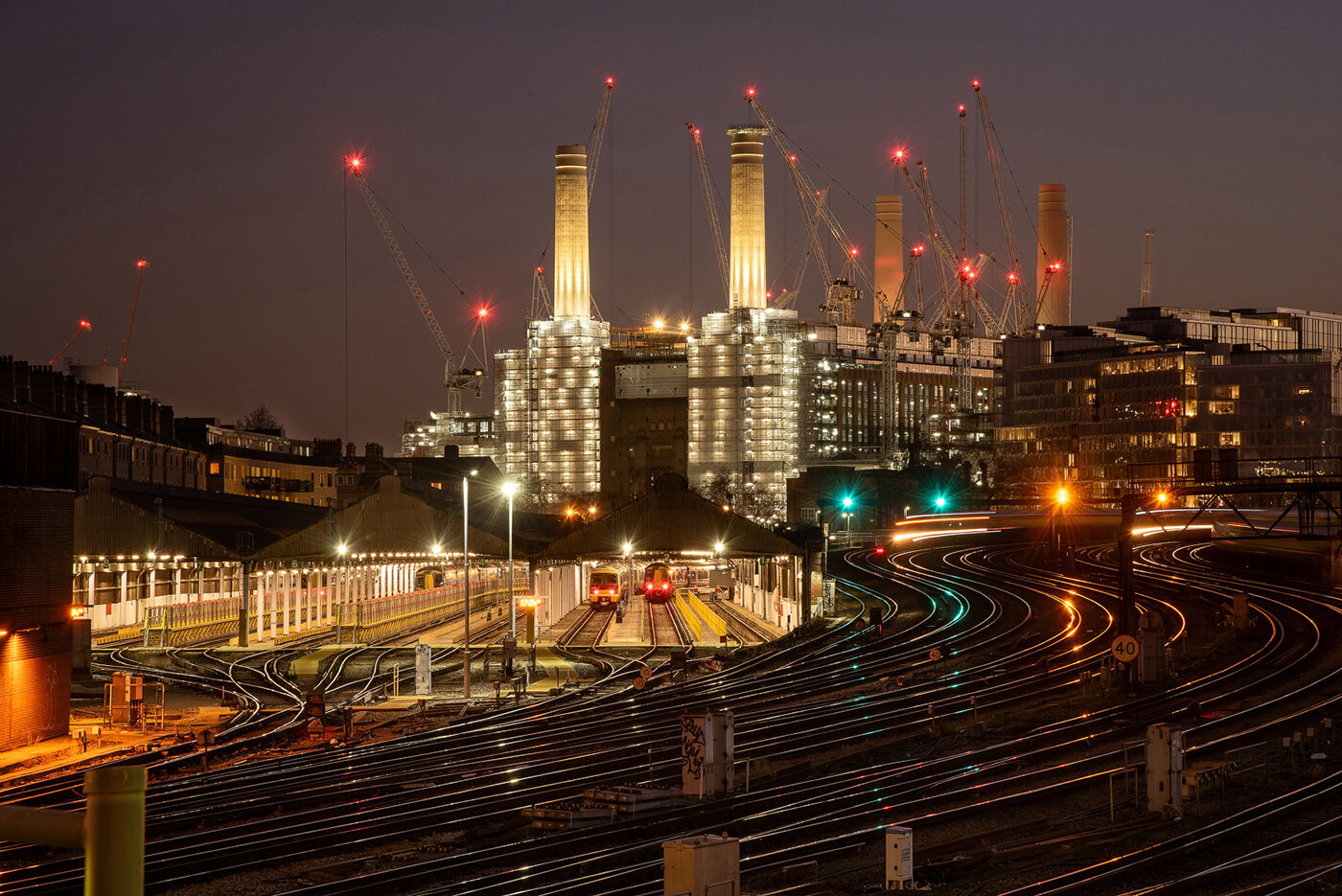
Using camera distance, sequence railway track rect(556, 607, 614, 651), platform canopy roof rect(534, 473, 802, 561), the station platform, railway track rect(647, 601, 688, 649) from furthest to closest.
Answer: railway track rect(647, 601, 688, 649), railway track rect(556, 607, 614, 651), platform canopy roof rect(534, 473, 802, 561), the station platform

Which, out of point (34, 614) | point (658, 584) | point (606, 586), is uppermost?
point (34, 614)

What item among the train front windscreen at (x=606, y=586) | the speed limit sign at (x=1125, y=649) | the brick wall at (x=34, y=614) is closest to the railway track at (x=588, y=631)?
the train front windscreen at (x=606, y=586)

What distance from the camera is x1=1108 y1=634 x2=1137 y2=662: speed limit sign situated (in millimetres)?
42375

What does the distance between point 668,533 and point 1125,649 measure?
24.9 metres

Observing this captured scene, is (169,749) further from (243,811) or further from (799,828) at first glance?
(799,828)

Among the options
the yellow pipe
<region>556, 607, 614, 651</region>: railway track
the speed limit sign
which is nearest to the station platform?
<region>556, 607, 614, 651</region>: railway track

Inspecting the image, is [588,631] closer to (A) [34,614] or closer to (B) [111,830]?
(A) [34,614]

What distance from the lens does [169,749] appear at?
114 feet

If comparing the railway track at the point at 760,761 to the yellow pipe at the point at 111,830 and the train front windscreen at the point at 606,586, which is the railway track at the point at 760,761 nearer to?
the yellow pipe at the point at 111,830

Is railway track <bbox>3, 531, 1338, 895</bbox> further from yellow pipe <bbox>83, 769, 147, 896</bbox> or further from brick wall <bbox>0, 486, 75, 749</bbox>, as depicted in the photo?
yellow pipe <bbox>83, 769, 147, 896</bbox>

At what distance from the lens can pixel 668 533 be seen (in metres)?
63.5

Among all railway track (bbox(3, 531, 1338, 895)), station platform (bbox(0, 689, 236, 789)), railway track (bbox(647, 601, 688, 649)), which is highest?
railway track (bbox(3, 531, 1338, 895))

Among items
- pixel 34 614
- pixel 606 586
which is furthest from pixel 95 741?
pixel 606 586

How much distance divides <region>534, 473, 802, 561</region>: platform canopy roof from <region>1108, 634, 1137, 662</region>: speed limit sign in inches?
828
